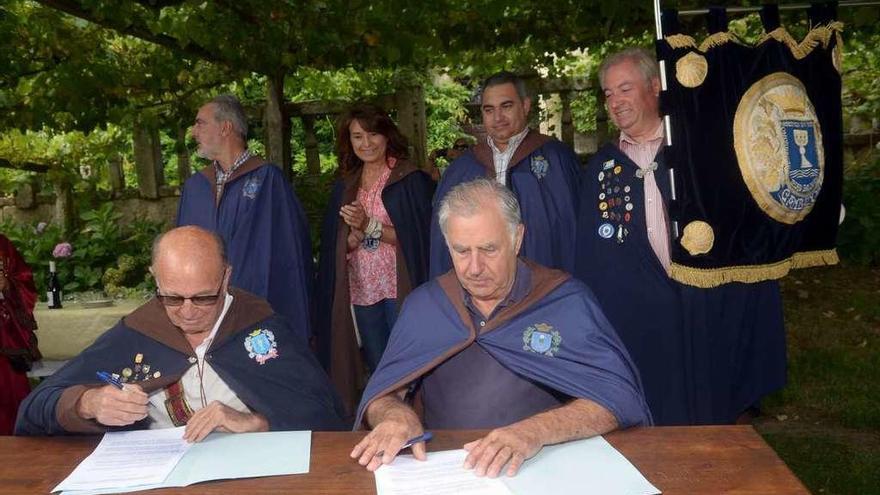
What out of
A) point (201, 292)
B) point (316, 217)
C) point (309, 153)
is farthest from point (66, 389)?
point (309, 153)

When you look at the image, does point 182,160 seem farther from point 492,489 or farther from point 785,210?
point 492,489

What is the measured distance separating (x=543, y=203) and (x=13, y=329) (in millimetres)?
2707

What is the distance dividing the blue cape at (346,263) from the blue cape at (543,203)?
1.58 ft

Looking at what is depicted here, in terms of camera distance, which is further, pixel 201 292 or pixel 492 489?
pixel 201 292

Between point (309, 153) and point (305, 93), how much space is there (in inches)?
67.9

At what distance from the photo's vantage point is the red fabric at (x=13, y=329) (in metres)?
4.77

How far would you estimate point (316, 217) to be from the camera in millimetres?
9359

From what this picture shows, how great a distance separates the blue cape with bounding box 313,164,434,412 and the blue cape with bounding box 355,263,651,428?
6.66 feet

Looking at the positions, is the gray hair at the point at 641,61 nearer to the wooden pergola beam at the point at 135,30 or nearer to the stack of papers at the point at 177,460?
the stack of papers at the point at 177,460

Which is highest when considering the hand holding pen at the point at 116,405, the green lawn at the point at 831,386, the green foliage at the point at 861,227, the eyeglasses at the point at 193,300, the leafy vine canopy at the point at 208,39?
the leafy vine canopy at the point at 208,39

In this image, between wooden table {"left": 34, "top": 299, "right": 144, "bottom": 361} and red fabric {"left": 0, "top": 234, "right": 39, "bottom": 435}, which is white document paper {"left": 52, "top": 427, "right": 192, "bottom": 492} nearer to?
red fabric {"left": 0, "top": 234, "right": 39, "bottom": 435}

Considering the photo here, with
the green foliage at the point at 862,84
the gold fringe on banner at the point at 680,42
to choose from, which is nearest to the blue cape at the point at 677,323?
the gold fringe on banner at the point at 680,42

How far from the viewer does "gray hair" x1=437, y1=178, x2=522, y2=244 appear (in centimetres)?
307

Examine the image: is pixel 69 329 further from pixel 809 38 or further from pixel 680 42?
pixel 809 38
